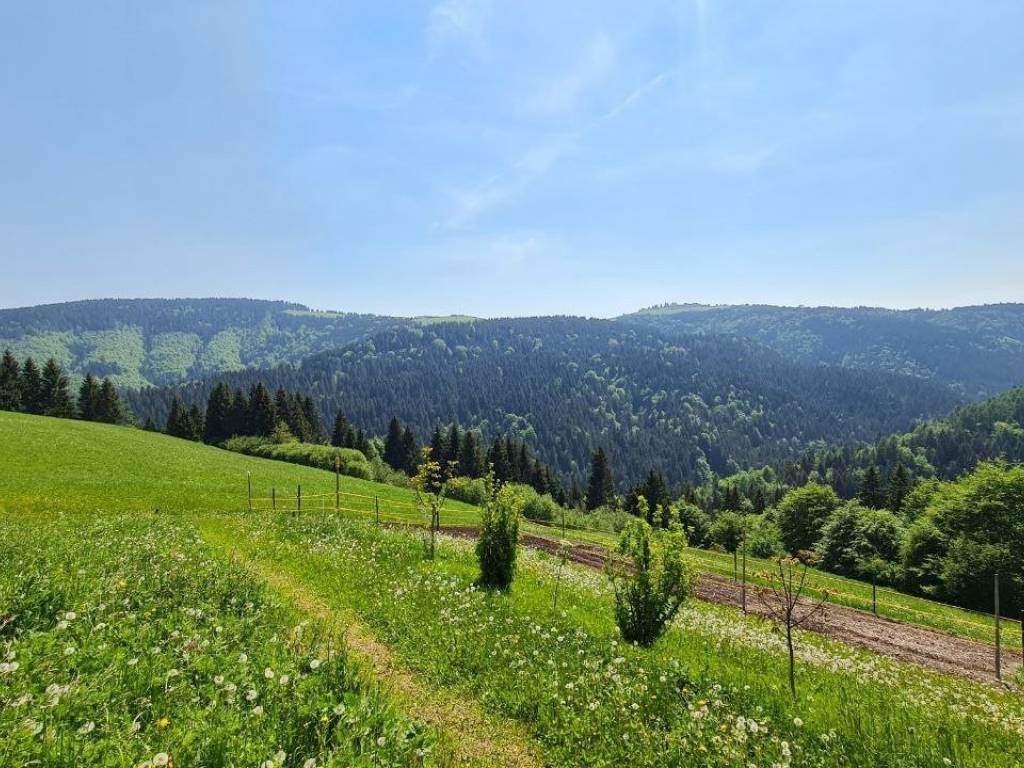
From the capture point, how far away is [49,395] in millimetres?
87438

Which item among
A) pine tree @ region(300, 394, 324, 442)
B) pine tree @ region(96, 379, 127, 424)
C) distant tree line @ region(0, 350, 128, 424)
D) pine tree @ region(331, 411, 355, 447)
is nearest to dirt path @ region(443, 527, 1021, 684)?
pine tree @ region(331, 411, 355, 447)

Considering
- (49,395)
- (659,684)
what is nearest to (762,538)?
(659,684)

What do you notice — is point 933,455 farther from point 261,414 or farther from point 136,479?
point 136,479

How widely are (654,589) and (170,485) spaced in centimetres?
4581

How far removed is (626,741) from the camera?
7.18m

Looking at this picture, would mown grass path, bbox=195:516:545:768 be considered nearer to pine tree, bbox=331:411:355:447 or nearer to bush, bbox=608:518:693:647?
bush, bbox=608:518:693:647

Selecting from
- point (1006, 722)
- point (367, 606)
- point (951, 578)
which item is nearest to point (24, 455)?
point (367, 606)

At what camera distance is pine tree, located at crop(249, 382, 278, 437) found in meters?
94.2

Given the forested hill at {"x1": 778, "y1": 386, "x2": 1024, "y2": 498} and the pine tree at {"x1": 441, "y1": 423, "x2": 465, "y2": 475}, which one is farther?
the forested hill at {"x1": 778, "y1": 386, "x2": 1024, "y2": 498}

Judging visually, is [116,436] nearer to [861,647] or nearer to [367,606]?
[367,606]

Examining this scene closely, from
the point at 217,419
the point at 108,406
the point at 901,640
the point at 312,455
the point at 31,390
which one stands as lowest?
the point at 312,455

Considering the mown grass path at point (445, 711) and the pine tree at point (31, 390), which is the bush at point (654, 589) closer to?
the mown grass path at point (445, 711)

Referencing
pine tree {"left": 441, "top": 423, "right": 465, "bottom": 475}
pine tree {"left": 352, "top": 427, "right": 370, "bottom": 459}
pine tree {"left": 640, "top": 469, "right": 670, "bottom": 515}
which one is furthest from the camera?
pine tree {"left": 352, "top": 427, "right": 370, "bottom": 459}

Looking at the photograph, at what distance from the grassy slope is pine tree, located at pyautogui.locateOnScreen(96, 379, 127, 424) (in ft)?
96.3
